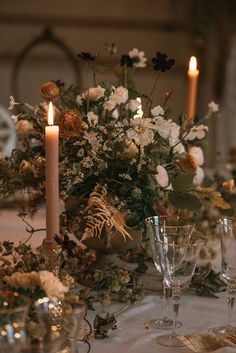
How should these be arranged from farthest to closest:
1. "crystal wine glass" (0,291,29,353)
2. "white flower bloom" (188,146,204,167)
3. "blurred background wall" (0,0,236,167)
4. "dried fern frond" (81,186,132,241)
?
"blurred background wall" (0,0,236,167) < "white flower bloom" (188,146,204,167) < "dried fern frond" (81,186,132,241) < "crystal wine glass" (0,291,29,353)

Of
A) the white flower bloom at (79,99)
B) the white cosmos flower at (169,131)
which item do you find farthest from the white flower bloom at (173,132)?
the white flower bloom at (79,99)

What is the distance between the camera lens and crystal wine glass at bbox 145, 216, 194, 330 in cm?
113

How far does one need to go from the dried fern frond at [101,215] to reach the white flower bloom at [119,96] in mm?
184

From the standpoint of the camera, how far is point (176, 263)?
1101mm

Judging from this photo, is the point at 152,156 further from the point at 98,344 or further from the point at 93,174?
the point at 98,344

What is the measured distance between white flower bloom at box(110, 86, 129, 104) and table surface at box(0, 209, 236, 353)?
1.31 ft

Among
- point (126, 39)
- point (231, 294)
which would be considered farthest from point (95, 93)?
point (126, 39)

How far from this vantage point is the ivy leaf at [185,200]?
132 cm

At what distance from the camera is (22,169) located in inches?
53.3

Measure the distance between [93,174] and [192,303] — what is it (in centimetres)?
33

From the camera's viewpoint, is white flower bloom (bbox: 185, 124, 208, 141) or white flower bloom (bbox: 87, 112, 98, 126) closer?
white flower bloom (bbox: 87, 112, 98, 126)

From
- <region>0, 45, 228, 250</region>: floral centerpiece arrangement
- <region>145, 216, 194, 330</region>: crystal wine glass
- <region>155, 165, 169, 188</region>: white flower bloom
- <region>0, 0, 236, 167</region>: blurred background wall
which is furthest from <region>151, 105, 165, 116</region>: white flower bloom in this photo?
<region>0, 0, 236, 167</region>: blurred background wall

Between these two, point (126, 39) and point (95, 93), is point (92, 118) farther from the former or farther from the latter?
point (126, 39)

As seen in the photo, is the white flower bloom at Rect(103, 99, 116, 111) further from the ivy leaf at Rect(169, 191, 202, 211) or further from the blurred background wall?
the blurred background wall
